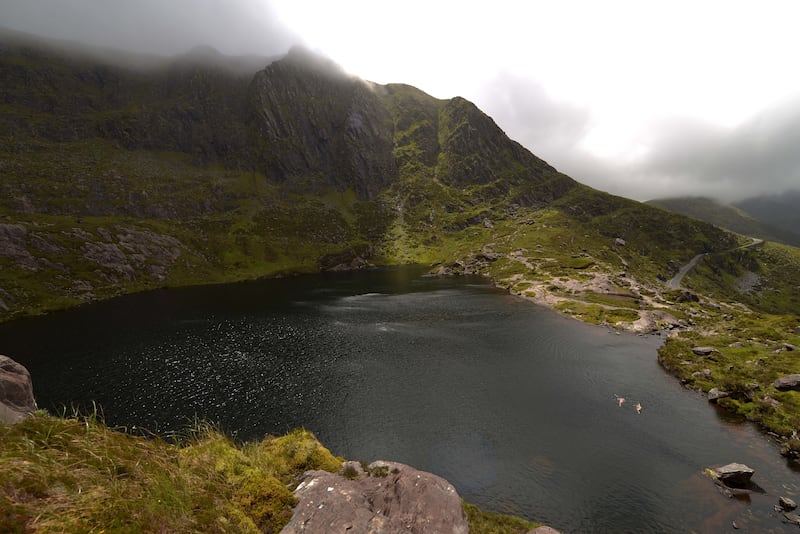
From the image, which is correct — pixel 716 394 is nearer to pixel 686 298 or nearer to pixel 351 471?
pixel 351 471

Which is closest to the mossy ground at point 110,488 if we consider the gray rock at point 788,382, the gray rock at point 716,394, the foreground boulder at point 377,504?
the foreground boulder at point 377,504

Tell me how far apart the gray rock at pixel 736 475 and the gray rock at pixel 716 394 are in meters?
23.2

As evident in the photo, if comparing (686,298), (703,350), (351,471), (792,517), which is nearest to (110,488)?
(351,471)

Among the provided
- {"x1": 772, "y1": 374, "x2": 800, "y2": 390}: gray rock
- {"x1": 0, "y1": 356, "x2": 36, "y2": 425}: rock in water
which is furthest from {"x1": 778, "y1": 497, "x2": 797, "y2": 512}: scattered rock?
{"x1": 0, "y1": 356, "x2": 36, "y2": 425}: rock in water

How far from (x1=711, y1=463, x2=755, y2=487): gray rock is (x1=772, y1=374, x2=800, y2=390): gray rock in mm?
28086

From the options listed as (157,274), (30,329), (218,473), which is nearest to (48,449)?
(218,473)

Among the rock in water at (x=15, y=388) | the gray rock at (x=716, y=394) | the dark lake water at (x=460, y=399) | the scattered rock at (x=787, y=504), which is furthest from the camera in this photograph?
the gray rock at (x=716, y=394)

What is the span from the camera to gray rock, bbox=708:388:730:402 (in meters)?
Result: 59.5

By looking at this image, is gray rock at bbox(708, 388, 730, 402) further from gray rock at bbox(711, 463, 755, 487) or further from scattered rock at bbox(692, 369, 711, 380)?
gray rock at bbox(711, 463, 755, 487)

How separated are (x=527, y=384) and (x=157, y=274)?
183 meters

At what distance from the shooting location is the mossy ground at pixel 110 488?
755cm

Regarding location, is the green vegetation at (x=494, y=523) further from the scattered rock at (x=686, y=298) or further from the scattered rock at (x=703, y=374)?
the scattered rock at (x=686, y=298)

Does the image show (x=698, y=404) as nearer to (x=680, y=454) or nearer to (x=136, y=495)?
(x=680, y=454)

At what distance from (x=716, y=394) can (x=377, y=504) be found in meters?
68.6
